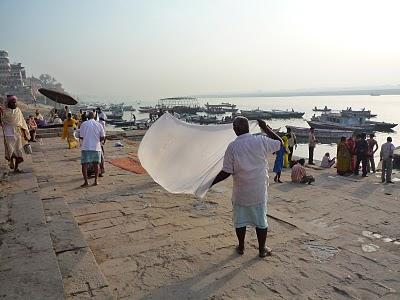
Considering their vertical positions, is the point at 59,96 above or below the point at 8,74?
below

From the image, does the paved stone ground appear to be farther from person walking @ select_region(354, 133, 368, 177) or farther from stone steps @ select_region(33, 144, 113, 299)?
person walking @ select_region(354, 133, 368, 177)

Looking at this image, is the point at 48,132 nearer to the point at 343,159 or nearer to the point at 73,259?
the point at 343,159

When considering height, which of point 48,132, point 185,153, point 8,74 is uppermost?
point 8,74

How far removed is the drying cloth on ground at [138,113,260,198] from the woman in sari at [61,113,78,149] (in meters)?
5.56

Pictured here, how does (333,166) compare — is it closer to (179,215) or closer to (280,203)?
(280,203)

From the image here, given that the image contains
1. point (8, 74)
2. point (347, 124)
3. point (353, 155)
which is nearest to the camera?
point (353, 155)

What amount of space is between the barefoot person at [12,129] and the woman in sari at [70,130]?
13.7 feet

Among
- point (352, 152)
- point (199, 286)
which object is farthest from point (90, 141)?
point (352, 152)

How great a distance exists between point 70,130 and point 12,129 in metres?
4.87

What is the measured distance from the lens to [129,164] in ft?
32.6

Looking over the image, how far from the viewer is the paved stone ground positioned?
3514 mm

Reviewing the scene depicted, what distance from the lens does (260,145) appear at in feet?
13.0

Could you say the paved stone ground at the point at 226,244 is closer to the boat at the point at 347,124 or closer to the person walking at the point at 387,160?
the person walking at the point at 387,160

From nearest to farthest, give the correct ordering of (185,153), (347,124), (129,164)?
(185,153)
(129,164)
(347,124)
